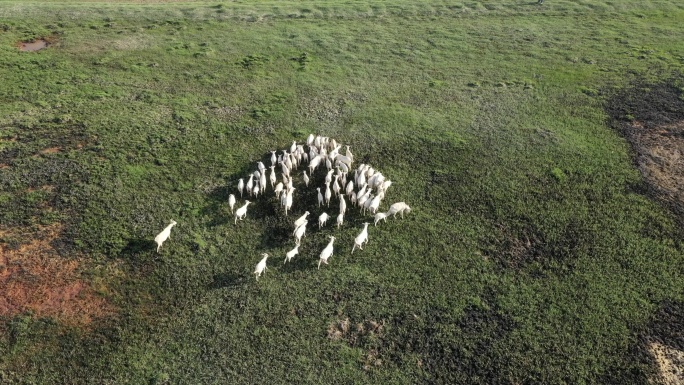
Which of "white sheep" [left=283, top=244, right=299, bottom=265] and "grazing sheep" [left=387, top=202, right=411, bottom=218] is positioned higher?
"grazing sheep" [left=387, top=202, right=411, bottom=218]

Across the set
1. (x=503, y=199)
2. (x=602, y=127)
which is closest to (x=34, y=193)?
(x=503, y=199)

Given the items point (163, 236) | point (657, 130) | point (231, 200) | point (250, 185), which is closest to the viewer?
point (163, 236)

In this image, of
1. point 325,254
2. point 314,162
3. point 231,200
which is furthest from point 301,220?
point 314,162

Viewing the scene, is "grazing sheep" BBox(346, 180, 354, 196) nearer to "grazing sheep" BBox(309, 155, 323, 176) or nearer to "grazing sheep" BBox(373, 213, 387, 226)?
"grazing sheep" BBox(373, 213, 387, 226)

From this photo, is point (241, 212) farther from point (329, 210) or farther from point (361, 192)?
point (361, 192)

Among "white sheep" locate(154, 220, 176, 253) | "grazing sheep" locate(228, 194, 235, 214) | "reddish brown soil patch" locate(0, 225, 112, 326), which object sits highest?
"grazing sheep" locate(228, 194, 235, 214)

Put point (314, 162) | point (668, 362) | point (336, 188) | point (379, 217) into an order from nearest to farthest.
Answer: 1. point (668, 362)
2. point (379, 217)
3. point (336, 188)
4. point (314, 162)

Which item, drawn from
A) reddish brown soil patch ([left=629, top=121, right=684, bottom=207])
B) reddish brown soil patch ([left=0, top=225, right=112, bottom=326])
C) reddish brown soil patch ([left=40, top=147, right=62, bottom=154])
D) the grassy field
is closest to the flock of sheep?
the grassy field

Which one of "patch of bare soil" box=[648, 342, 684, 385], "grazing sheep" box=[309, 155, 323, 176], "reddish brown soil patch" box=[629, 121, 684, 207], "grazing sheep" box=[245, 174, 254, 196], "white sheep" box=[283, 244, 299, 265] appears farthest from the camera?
"reddish brown soil patch" box=[629, 121, 684, 207]
